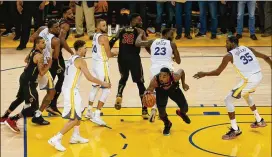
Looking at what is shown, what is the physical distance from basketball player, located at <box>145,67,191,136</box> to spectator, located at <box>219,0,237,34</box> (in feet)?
28.4

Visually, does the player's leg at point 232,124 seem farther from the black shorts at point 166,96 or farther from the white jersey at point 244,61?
the black shorts at point 166,96

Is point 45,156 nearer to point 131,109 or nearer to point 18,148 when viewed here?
point 18,148

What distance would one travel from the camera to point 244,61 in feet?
35.2

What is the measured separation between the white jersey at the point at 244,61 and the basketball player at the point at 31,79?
3298mm

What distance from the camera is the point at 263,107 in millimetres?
12672

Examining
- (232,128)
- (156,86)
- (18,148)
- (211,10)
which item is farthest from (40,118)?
(211,10)

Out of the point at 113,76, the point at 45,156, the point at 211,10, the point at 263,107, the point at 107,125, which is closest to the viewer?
the point at 45,156

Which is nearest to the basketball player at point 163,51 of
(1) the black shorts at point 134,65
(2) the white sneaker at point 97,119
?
(1) the black shorts at point 134,65

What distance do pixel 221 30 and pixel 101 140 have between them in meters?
9.77

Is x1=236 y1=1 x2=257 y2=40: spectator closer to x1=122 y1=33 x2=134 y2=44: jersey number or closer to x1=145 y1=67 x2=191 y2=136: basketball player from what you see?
x1=122 y1=33 x2=134 y2=44: jersey number

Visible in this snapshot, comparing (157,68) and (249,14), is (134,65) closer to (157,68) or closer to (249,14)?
(157,68)

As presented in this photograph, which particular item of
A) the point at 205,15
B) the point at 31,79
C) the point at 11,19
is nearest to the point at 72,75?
the point at 31,79

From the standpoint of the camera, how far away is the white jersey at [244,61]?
Result: 1070cm

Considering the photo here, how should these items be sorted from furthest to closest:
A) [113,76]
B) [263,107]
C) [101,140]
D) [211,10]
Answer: [211,10], [113,76], [263,107], [101,140]
